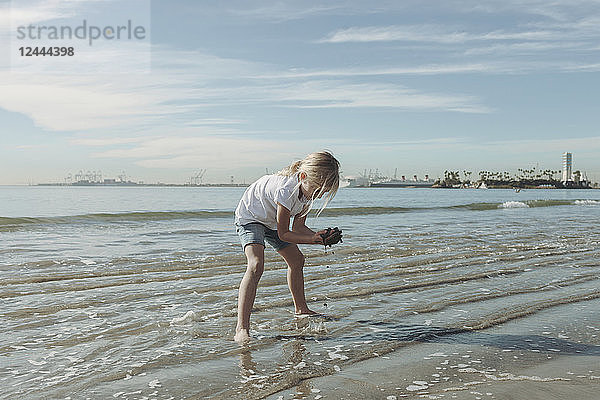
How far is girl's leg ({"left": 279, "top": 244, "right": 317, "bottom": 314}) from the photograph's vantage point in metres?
5.70

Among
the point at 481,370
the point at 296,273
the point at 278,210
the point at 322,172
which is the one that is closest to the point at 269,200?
the point at 278,210

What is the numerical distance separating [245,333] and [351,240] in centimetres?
863

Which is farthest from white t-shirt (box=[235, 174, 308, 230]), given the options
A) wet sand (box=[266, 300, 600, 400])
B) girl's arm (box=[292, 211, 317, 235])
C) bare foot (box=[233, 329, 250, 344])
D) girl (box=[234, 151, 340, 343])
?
wet sand (box=[266, 300, 600, 400])

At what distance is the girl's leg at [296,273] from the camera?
18.7 ft

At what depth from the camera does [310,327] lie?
5.44 meters

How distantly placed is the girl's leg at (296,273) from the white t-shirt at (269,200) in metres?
0.36

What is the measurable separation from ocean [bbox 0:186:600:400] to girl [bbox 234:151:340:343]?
49 centimetres

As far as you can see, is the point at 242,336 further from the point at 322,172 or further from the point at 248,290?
the point at 322,172

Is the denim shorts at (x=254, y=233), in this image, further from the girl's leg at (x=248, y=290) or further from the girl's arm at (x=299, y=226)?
the girl's arm at (x=299, y=226)

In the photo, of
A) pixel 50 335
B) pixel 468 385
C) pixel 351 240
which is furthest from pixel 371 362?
pixel 351 240

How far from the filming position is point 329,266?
9352 millimetres

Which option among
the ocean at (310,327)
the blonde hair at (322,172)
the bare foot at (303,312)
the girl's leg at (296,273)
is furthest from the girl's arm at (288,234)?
the bare foot at (303,312)

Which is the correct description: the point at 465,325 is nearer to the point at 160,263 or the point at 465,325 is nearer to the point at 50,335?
the point at 50,335

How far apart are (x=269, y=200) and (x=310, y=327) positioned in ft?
4.24
